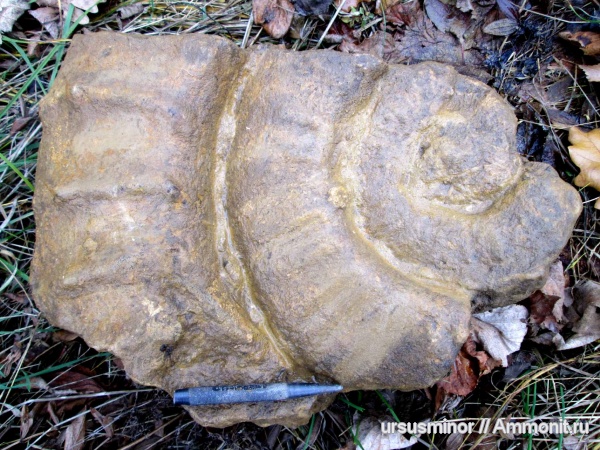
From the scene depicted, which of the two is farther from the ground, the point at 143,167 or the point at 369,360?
the point at 143,167

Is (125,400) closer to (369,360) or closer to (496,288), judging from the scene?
(369,360)

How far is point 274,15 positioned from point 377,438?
2080 millimetres

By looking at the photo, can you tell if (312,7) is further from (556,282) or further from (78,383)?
(78,383)

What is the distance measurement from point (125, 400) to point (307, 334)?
1.33 metres

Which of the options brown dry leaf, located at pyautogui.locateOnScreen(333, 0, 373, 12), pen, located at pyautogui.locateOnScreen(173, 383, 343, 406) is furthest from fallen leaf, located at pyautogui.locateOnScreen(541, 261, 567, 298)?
brown dry leaf, located at pyautogui.locateOnScreen(333, 0, 373, 12)

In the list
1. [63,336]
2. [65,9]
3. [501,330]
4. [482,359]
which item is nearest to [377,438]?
[482,359]

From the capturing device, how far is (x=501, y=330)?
2379 millimetres

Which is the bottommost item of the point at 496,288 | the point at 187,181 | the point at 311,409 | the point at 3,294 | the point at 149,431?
the point at 149,431

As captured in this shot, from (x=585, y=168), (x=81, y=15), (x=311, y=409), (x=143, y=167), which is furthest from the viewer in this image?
(x=81, y=15)

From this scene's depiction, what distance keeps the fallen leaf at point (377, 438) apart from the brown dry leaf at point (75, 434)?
132cm

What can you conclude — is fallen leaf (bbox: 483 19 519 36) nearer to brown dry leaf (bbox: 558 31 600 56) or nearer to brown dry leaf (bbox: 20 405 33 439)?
brown dry leaf (bbox: 558 31 600 56)

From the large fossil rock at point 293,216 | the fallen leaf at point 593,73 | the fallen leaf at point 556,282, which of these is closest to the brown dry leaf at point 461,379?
the fallen leaf at point 556,282

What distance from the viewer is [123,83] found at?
1.73 m

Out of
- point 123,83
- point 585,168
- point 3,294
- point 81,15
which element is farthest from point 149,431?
point 585,168
